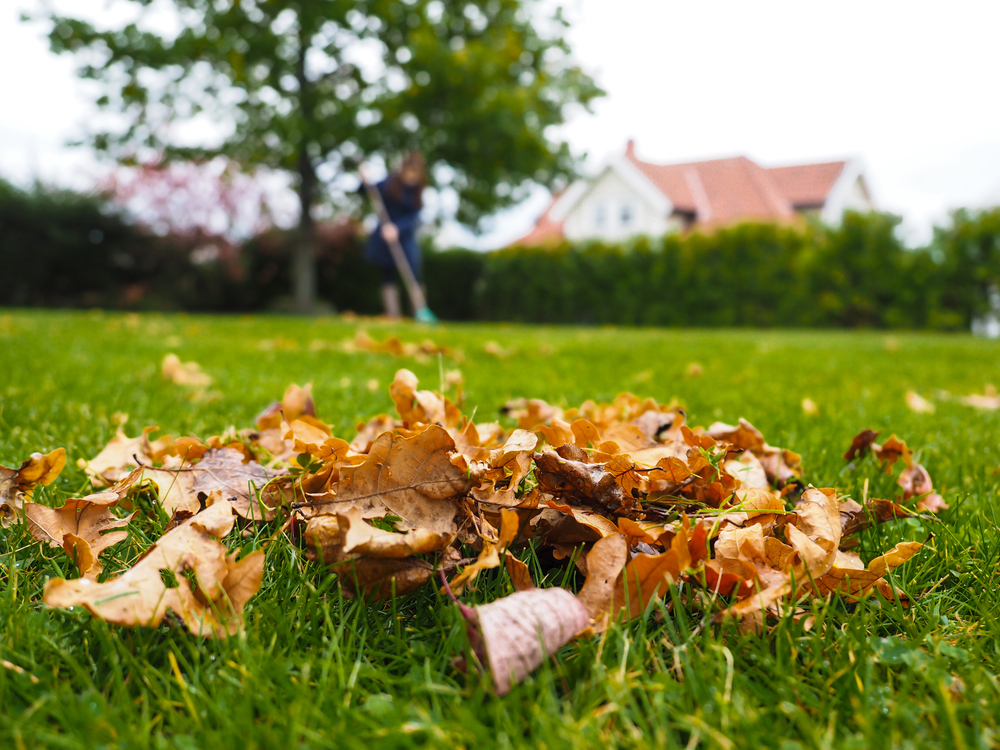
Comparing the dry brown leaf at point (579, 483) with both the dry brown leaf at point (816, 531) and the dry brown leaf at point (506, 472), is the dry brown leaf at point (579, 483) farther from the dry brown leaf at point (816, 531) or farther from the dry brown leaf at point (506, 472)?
the dry brown leaf at point (816, 531)

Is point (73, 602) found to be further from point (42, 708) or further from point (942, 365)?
point (942, 365)

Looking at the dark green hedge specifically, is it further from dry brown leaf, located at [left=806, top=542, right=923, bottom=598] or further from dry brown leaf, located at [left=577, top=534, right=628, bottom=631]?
dry brown leaf, located at [left=577, top=534, right=628, bottom=631]

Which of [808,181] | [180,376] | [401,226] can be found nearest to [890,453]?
[180,376]

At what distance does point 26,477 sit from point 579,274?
1539cm

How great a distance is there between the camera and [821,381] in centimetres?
387

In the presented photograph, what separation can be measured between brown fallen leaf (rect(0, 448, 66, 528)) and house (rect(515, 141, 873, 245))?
28.6 meters

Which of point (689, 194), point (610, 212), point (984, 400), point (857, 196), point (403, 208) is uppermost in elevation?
point (857, 196)

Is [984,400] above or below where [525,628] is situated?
above

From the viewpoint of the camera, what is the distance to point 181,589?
0.89 metres

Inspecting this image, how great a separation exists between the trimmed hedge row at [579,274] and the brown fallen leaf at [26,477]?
14.2 metres

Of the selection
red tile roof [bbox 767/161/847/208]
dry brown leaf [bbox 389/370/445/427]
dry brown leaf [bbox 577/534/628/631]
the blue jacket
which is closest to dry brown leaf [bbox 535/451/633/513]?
dry brown leaf [bbox 577/534/628/631]

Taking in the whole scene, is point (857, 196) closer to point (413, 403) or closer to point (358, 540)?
point (413, 403)

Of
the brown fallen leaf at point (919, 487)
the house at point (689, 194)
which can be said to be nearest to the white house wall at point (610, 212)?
the house at point (689, 194)

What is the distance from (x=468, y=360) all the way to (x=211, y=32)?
12406mm
